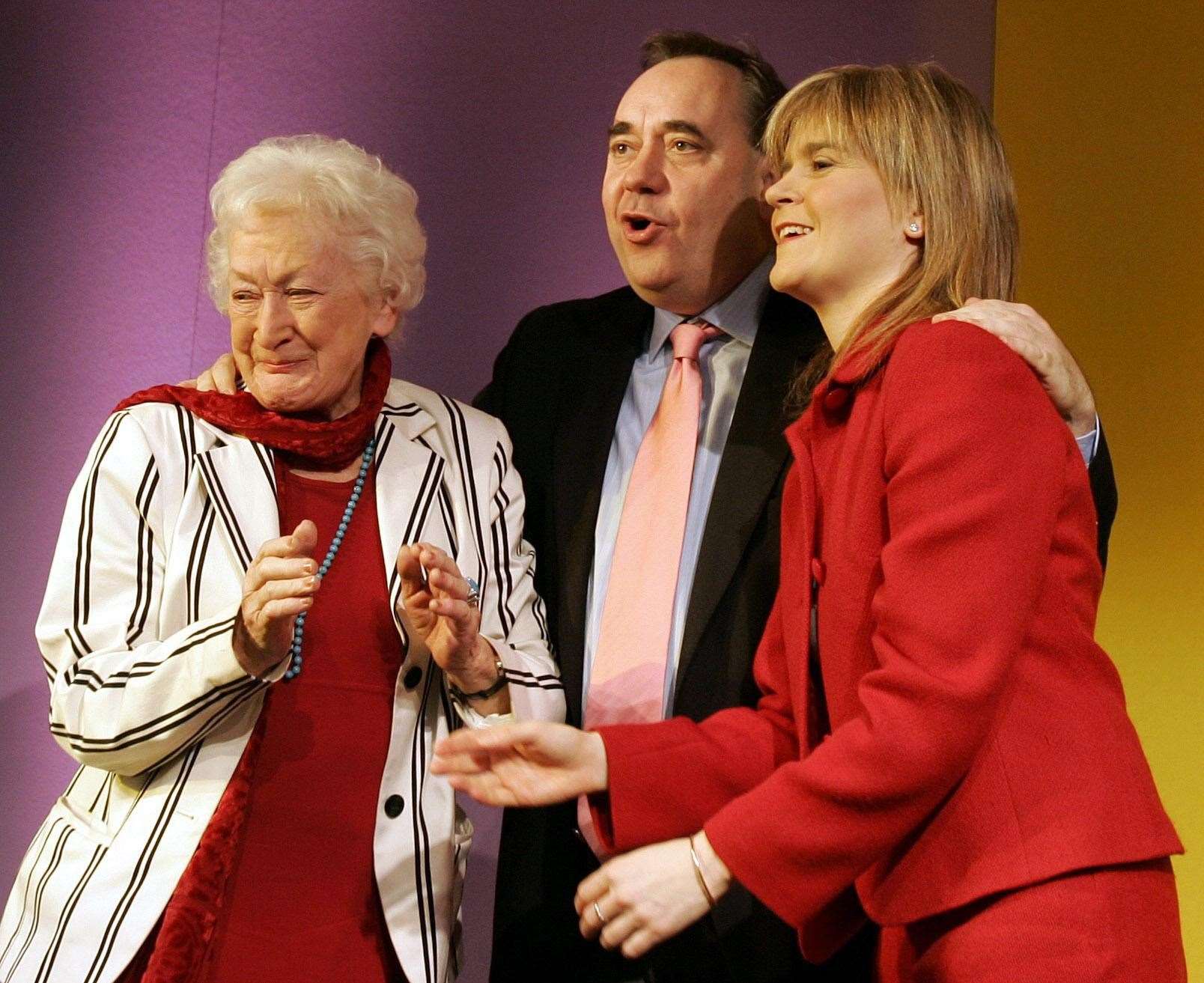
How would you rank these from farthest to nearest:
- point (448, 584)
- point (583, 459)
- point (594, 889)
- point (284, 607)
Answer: point (583, 459) < point (448, 584) < point (284, 607) < point (594, 889)

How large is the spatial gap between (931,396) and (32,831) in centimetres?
192

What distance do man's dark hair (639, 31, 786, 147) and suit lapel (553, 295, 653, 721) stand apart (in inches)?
15.1

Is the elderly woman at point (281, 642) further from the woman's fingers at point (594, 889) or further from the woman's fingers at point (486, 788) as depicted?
the woman's fingers at point (594, 889)

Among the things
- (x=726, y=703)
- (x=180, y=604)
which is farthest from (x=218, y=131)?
(x=726, y=703)

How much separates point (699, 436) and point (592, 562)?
0.84 ft

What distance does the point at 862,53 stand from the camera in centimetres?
285

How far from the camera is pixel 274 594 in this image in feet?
5.24

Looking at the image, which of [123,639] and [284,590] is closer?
[284,590]

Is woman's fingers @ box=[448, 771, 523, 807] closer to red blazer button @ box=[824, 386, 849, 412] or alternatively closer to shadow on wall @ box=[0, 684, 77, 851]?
red blazer button @ box=[824, 386, 849, 412]

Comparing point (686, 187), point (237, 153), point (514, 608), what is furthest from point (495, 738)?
point (237, 153)

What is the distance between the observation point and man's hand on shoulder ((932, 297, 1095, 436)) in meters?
1.50

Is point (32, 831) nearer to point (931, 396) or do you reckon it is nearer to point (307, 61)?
point (307, 61)

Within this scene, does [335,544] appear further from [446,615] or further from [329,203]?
[329,203]

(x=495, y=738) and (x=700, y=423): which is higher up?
(x=700, y=423)
